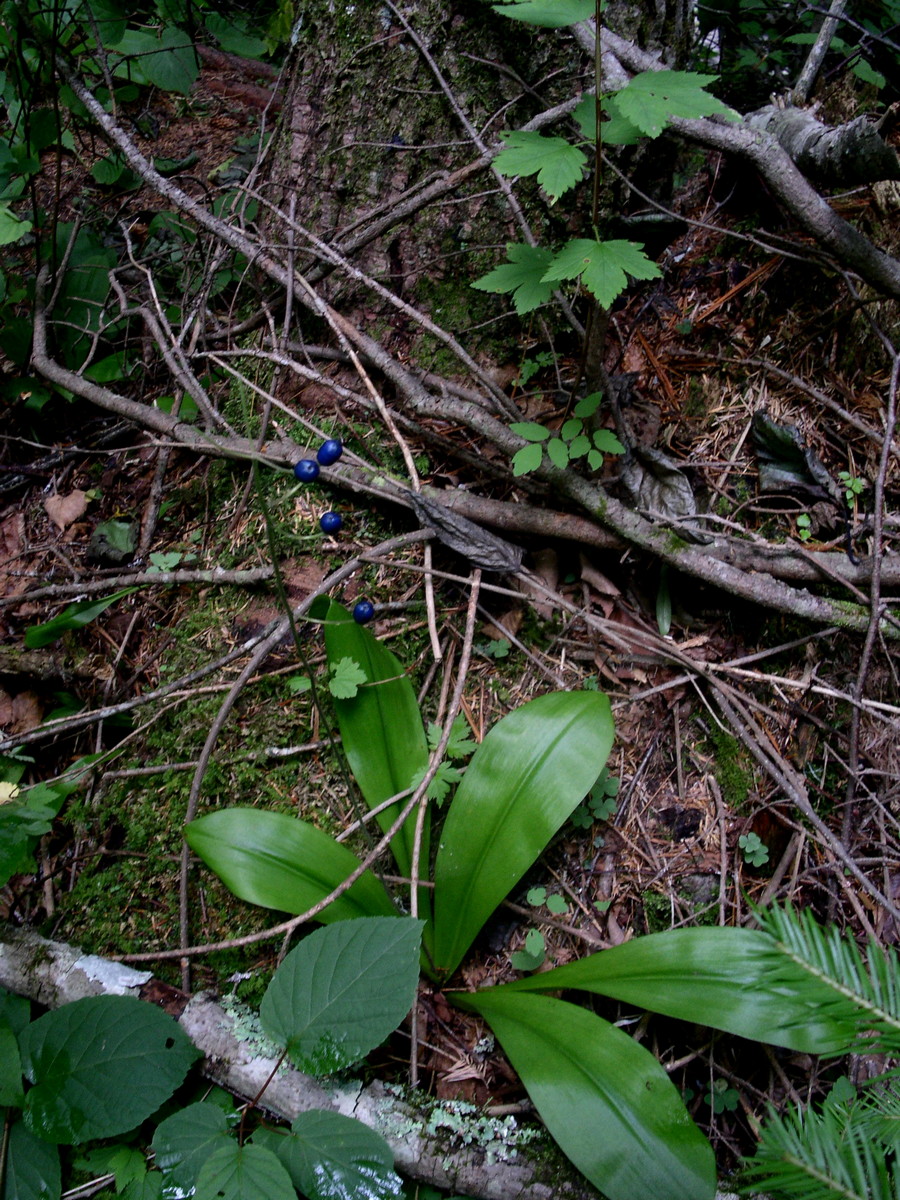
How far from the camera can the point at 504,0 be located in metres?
2.15

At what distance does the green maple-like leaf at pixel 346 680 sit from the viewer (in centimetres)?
176

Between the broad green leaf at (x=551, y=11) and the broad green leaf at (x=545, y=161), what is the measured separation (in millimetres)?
181

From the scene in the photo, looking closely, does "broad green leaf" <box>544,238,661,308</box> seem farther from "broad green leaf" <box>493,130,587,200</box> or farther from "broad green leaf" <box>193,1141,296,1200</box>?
"broad green leaf" <box>193,1141,296,1200</box>

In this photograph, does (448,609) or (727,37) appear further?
(727,37)

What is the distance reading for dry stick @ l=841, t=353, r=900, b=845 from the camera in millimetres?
1697

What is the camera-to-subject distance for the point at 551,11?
1.36 meters

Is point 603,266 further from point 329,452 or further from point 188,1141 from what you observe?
point 188,1141

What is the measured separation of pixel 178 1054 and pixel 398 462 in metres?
1.52

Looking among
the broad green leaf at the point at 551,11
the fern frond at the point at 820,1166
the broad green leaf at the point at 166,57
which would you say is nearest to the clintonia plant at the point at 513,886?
the fern frond at the point at 820,1166

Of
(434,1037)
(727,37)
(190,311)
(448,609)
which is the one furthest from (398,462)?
(727,37)

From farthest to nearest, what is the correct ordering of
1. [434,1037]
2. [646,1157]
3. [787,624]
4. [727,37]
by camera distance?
[727,37] → [787,624] → [434,1037] → [646,1157]

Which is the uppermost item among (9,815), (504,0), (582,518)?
(504,0)

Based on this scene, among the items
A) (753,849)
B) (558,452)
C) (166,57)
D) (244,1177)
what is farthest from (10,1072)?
(166,57)

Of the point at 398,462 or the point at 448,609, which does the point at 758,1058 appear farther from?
the point at 398,462
